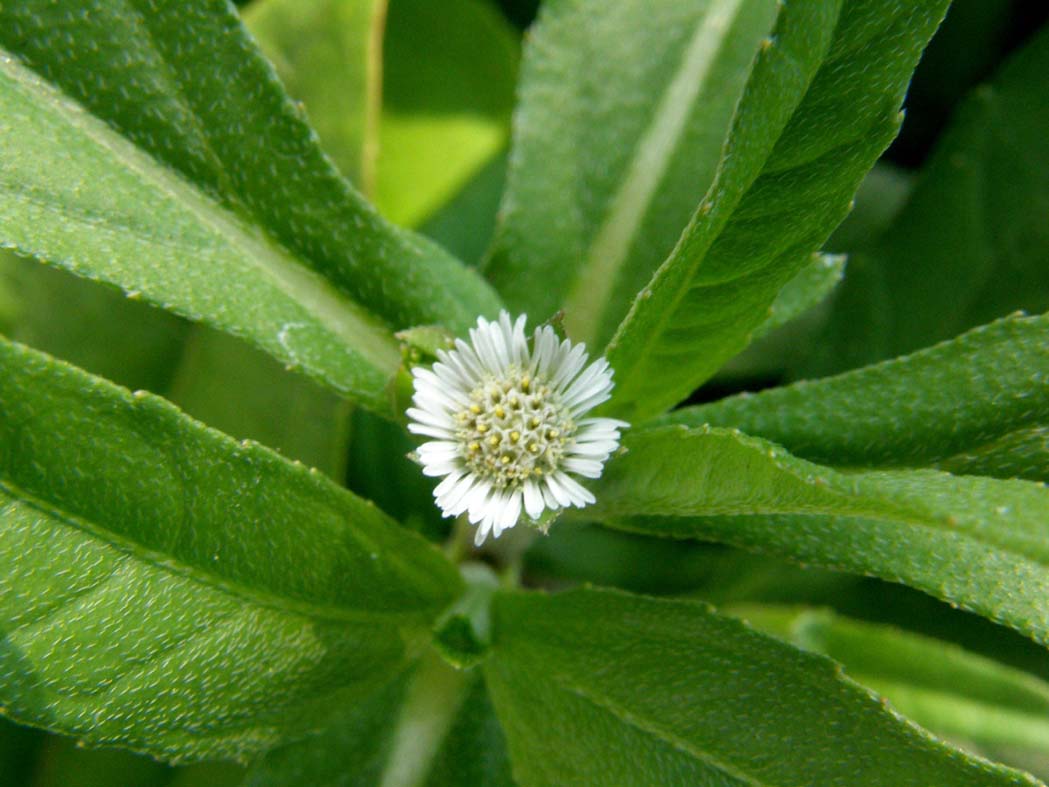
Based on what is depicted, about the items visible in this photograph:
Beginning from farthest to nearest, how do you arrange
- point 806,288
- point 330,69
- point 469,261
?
point 469,261 → point 330,69 → point 806,288

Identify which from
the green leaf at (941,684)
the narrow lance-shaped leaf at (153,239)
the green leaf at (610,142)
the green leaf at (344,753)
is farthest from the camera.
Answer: the green leaf at (941,684)

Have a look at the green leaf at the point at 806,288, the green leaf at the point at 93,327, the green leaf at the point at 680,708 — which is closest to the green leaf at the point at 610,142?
the green leaf at the point at 806,288

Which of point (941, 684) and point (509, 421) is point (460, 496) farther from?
point (941, 684)

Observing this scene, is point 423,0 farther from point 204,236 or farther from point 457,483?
point 457,483

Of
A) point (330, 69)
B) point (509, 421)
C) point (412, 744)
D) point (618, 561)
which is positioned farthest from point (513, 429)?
point (330, 69)

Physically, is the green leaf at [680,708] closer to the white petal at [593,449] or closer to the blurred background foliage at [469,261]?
the white petal at [593,449]

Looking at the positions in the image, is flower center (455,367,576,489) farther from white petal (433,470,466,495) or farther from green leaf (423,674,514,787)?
green leaf (423,674,514,787)

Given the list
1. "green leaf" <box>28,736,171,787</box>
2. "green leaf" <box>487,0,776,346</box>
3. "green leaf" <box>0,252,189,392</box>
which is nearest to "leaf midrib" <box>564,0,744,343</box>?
"green leaf" <box>487,0,776,346</box>
